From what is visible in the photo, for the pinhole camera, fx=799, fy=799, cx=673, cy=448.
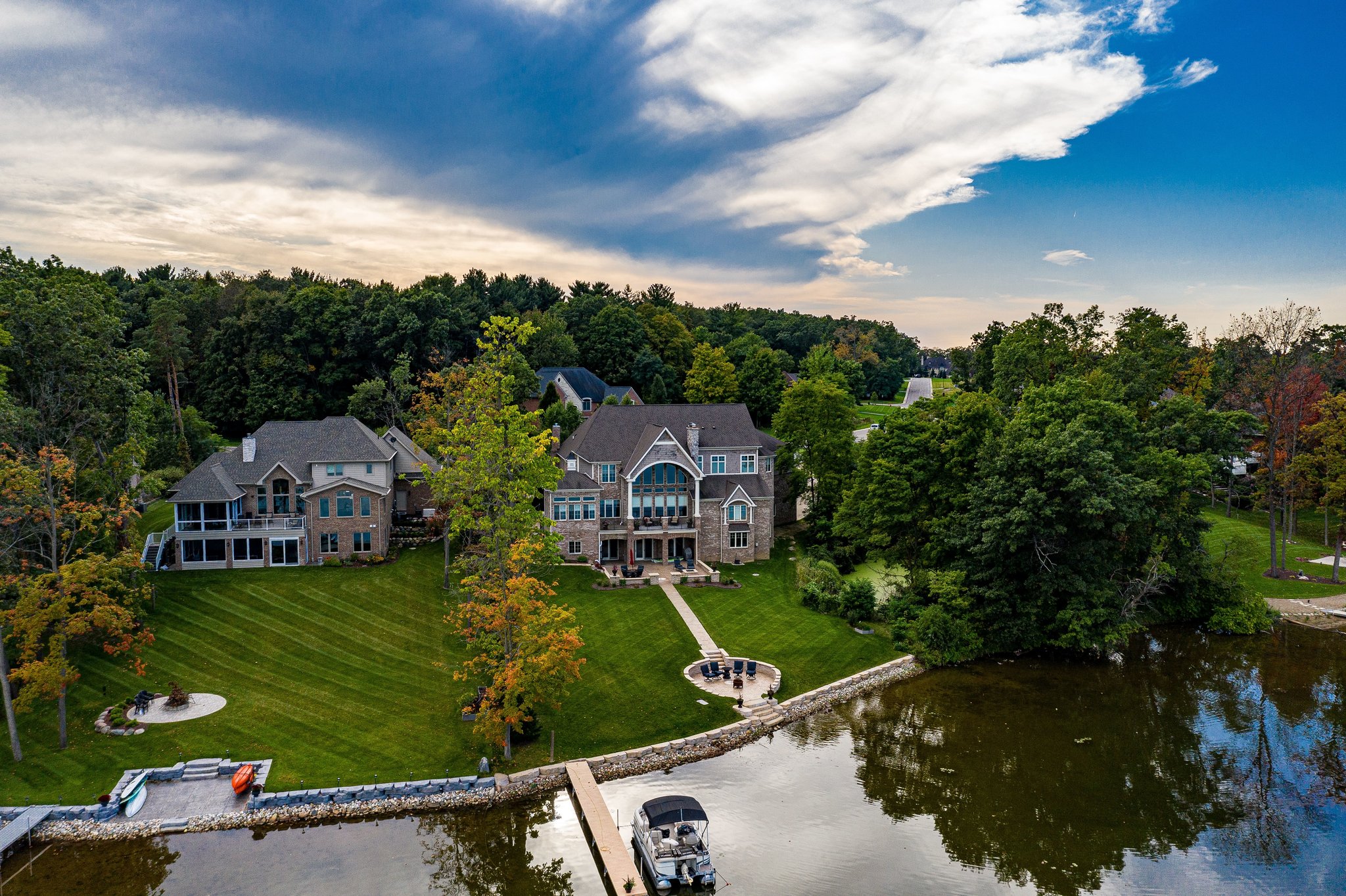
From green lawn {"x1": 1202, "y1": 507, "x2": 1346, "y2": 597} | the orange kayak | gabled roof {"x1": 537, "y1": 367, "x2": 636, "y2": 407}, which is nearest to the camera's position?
the orange kayak

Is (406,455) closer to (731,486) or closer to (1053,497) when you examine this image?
(731,486)

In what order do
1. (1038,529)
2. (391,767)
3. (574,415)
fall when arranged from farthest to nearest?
(574,415), (1038,529), (391,767)

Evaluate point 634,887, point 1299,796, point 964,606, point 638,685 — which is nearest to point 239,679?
point 638,685

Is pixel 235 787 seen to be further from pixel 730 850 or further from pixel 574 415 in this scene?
pixel 574 415

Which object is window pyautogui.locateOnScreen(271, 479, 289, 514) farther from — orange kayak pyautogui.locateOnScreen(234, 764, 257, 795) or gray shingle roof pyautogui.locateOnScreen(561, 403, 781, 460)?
orange kayak pyautogui.locateOnScreen(234, 764, 257, 795)

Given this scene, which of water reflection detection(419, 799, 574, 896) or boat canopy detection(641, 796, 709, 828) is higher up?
boat canopy detection(641, 796, 709, 828)

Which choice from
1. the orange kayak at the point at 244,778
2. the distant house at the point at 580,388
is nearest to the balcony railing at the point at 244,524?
the orange kayak at the point at 244,778

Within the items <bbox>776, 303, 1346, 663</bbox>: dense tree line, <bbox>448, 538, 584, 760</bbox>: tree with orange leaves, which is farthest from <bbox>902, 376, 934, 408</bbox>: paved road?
<bbox>448, 538, 584, 760</bbox>: tree with orange leaves
